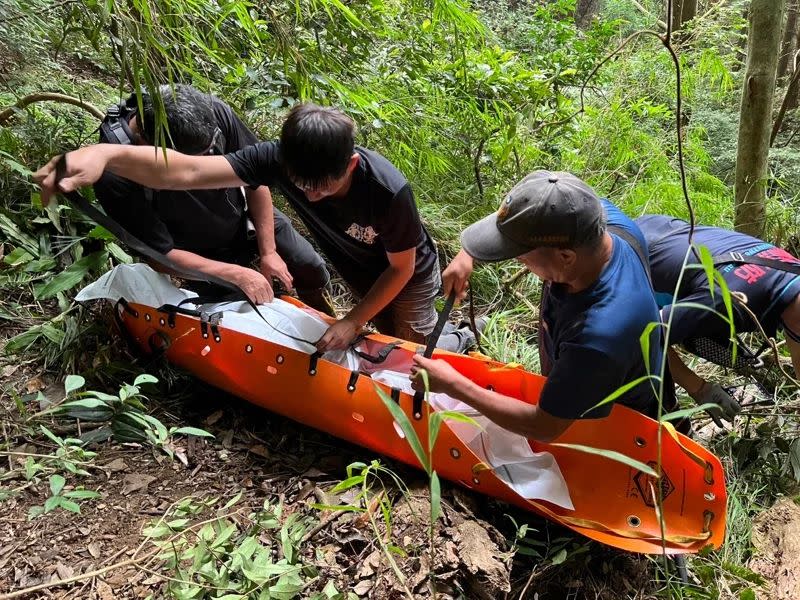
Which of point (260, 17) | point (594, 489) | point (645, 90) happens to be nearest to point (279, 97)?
point (260, 17)

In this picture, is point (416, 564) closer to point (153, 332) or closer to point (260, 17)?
point (153, 332)

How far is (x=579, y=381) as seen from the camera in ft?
5.20

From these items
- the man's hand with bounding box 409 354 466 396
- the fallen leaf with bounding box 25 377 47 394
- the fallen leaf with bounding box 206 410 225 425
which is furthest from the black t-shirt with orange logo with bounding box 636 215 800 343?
the fallen leaf with bounding box 25 377 47 394

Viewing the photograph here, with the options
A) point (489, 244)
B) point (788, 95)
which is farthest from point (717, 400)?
point (788, 95)

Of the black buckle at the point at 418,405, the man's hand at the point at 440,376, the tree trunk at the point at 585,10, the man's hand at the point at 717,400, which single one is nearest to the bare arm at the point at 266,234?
the black buckle at the point at 418,405

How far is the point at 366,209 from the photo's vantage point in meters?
2.31

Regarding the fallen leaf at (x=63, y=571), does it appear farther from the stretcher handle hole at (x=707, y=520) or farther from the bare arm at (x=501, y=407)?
the stretcher handle hole at (x=707, y=520)

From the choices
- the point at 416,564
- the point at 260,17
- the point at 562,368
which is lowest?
the point at 416,564

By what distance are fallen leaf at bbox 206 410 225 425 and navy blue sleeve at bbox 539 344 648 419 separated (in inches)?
69.6

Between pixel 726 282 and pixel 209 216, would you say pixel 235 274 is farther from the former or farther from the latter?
pixel 726 282

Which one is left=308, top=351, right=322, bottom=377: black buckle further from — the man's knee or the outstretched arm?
the man's knee

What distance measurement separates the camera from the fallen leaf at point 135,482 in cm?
224

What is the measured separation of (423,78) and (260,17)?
4.47 feet

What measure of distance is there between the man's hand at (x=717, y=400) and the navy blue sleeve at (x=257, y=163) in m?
2.34
